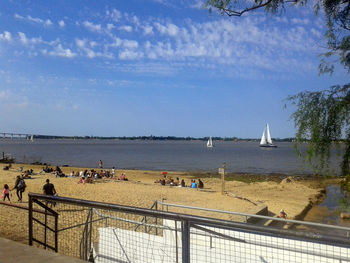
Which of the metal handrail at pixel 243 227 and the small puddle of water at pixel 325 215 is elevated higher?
the metal handrail at pixel 243 227

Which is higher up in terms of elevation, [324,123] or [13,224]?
[324,123]

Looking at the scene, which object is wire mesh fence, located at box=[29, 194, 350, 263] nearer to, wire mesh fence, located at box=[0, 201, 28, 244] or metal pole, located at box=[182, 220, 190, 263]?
metal pole, located at box=[182, 220, 190, 263]

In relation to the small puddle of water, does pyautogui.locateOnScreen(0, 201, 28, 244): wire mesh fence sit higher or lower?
higher

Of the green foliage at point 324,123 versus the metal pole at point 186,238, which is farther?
the green foliage at point 324,123

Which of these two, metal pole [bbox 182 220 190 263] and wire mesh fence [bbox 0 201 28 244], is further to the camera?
wire mesh fence [bbox 0 201 28 244]

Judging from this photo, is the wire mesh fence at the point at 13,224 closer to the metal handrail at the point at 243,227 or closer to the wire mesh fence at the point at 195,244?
the wire mesh fence at the point at 195,244

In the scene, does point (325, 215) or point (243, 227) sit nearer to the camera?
point (243, 227)

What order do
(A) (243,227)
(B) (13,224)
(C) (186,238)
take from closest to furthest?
(A) (243,227) < (C) (186,238) < (B) (13,224)

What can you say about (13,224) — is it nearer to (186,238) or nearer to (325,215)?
(186,238)

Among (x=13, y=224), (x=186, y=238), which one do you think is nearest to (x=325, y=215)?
(x=13, y=224)

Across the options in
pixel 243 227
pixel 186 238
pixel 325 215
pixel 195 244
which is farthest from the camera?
pixel 325 215

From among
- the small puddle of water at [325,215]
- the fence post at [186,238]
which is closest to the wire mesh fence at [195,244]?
the fence post at [186,238]

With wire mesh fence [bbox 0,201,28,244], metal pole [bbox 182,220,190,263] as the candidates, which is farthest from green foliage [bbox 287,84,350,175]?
wire mesh fence [bbox 0,201,28,244]

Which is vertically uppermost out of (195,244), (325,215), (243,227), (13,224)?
(243,227)
